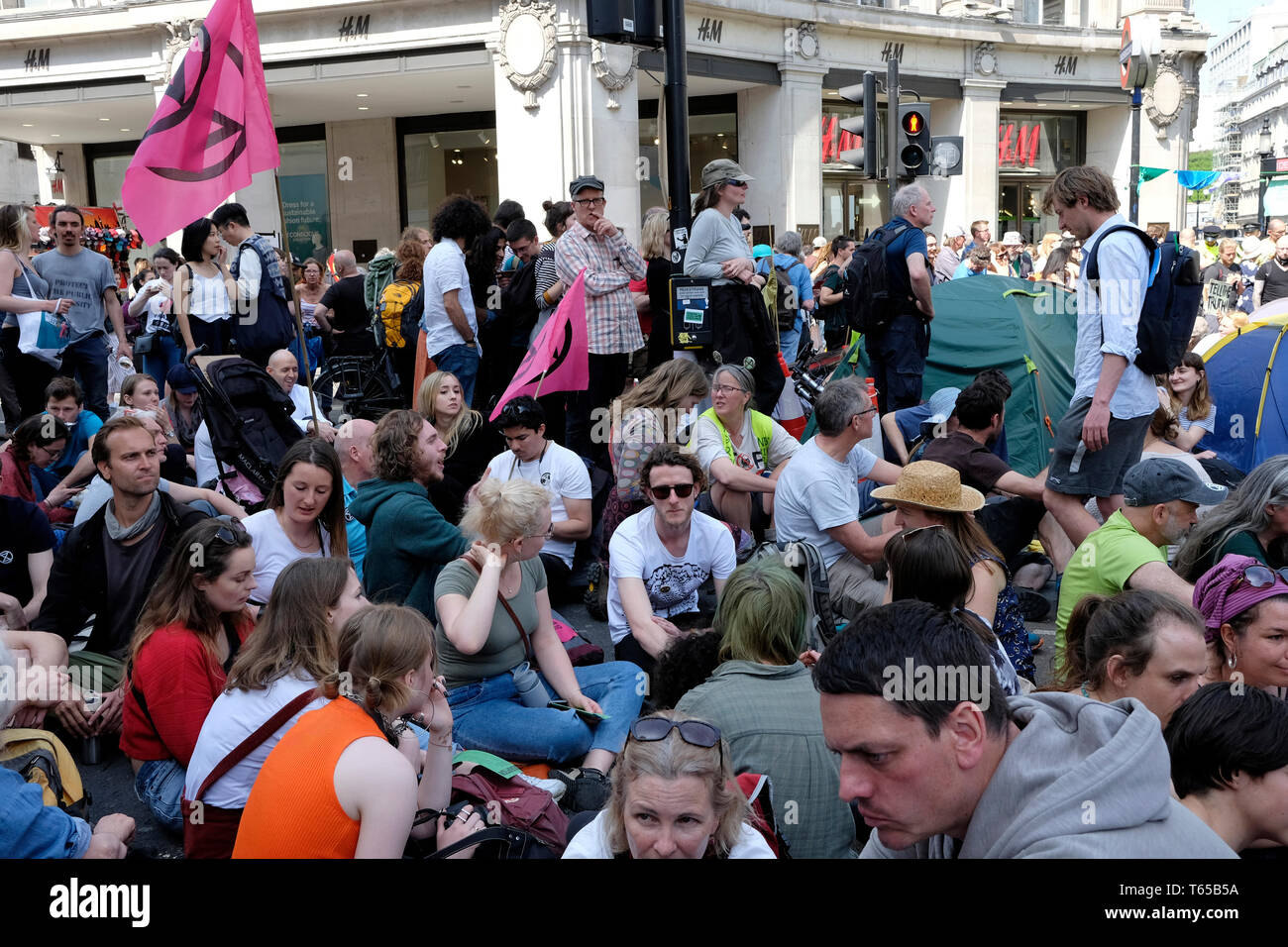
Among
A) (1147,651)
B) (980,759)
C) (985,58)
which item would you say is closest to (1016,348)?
(1147,651)

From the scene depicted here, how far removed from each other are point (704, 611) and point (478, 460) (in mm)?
2413

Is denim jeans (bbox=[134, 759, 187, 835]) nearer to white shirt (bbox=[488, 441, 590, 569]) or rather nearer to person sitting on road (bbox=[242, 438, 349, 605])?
person sitting on road (bbox=[242, 438, 349, 605])

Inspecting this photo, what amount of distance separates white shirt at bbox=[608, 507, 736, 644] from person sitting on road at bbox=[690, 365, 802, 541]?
1034mm

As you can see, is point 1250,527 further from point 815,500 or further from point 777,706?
point 777,706

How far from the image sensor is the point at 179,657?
13.9 ft

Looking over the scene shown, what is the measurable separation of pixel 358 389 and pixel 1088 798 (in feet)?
35.1

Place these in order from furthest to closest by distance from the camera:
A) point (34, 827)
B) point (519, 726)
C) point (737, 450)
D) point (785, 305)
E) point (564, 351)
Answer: point (785, 305)
point (564, 351)
point (737, 450)
point (519, 726)
point (34, 827)

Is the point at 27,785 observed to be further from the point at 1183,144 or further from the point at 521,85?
the point at 1183,144

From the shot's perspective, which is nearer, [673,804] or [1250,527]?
[673,804]

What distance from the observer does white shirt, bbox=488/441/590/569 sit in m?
6.68

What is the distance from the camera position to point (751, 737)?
11.5 ft

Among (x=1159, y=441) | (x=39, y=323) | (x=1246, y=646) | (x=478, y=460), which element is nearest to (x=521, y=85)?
(x=39, y=323)

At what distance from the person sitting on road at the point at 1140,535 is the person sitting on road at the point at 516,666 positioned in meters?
1.76

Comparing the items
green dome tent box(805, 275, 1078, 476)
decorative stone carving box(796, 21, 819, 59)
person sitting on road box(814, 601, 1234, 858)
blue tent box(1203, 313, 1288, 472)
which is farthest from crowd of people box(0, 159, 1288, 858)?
decorative stone carving box(796, 21, 819, 59)
